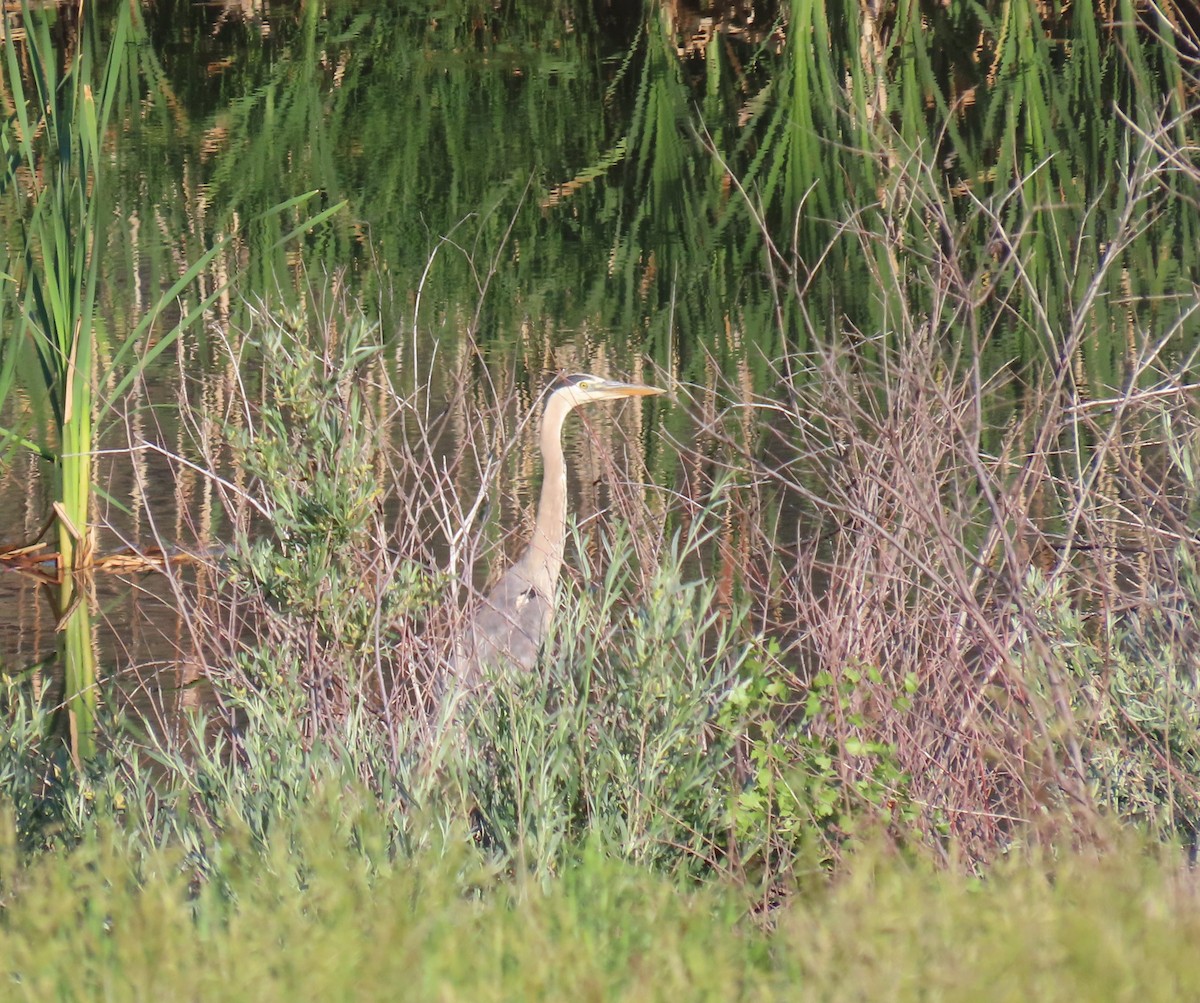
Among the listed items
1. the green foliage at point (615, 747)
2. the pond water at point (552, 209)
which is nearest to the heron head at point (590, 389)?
the pond water at point (552, 209)

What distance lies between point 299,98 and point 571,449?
925cm

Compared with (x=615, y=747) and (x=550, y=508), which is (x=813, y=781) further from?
(x=550, y=508)

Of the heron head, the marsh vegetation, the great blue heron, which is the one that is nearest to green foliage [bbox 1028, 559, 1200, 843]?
the marsh vegetation

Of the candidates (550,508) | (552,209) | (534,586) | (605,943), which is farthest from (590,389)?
(552,209)

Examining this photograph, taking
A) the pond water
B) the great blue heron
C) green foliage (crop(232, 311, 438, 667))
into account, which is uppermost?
green foliage (crop(232, 311, 438, 667))

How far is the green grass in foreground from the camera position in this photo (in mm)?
2410

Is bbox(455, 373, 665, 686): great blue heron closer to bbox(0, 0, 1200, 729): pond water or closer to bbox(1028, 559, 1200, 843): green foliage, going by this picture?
bbox(0, 0, 1200, 729): pond water

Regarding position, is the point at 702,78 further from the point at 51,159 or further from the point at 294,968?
the point at 294,968

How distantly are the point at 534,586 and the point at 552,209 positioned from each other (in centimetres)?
768

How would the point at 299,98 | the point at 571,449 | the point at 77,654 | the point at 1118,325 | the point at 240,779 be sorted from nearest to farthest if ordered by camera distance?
1. the point at 240,779
2. the point at 77,654
3. the point at 571,449
4. the point at 1118,325
5. the point at 299,98

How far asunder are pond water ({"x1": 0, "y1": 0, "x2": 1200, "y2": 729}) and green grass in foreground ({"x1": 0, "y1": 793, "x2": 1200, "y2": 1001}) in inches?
70.0

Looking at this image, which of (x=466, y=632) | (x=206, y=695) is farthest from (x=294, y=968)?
(x=206, y=695)

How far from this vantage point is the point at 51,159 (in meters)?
6.69

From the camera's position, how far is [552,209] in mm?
13156
